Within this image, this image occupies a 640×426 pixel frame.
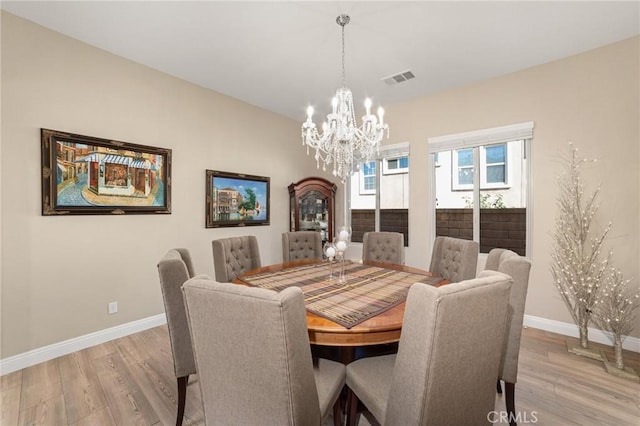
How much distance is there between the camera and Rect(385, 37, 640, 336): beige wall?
9.00 feet

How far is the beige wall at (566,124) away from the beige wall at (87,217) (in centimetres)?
318

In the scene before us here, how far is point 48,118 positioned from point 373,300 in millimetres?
3190

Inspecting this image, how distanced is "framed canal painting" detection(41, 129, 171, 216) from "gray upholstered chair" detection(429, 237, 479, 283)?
121 inches

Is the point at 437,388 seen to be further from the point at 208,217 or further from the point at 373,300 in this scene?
the point at 208,217

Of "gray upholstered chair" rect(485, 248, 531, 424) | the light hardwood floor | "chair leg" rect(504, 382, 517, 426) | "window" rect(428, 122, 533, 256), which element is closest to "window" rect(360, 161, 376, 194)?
"window" rect(428, 122, 533, 256)

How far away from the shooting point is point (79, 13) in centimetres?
236

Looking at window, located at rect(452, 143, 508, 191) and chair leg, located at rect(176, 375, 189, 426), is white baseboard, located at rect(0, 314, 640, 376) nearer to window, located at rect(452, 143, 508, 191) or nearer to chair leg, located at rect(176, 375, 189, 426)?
window, located at rect(452, 143, 508, 191)

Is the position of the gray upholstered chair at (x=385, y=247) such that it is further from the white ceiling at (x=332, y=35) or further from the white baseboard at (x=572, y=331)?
the white ceiling at (x=332, y=35)

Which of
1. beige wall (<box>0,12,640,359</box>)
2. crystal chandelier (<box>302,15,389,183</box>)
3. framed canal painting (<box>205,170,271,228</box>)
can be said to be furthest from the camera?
framed canal painting (<box>205,170,271,228</box>)

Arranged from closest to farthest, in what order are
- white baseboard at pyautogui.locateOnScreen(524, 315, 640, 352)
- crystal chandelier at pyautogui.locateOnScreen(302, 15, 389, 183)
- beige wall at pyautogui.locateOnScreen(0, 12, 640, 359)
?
beige wall at pyautogui.locateOnScreen(0, 12, 640, 359) < crystal chandelier at pyautogui.locateOnScreen(302, 15, 389, 183) < white baseboard at pyautogui.locateOnScreen(524, 315, 640, 352)

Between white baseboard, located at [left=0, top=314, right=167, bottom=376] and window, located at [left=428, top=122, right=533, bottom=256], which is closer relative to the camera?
white baseboard, located at [left=0, top=314, right=167, bottom=376]

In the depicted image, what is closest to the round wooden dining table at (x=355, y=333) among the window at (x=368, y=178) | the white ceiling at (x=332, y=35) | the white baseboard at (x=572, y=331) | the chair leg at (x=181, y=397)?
the chair leg at (x=181, y=397)

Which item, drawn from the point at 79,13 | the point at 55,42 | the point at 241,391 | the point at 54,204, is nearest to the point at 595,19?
the point at 241,391

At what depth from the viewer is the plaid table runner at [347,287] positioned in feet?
5.13
